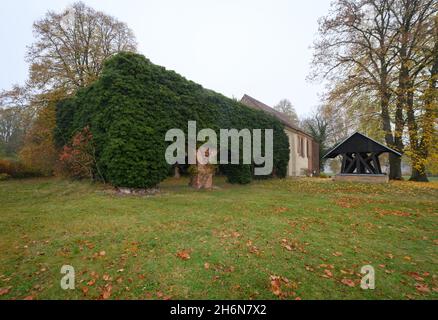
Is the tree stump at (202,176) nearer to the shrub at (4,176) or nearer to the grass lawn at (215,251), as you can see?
the grass lawn at (215,251)

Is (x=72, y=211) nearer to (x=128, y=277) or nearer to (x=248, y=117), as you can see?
(x=128, y=277)

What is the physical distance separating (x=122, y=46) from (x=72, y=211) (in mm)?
20460

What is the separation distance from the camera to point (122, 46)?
21016 mm

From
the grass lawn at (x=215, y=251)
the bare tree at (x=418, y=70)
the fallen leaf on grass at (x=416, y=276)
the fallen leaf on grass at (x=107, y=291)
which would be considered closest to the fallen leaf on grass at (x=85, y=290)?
the grass lawn at (x=215, y=251)

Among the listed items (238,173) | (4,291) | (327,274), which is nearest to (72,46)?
(238,173)

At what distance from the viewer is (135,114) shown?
9789 mm

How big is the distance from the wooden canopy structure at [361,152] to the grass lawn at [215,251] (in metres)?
8.31

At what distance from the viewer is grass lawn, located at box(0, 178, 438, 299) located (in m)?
2.97

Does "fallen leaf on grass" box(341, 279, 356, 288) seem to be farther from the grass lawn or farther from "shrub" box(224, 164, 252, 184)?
"shrub" box(224, 164, 252, 184)

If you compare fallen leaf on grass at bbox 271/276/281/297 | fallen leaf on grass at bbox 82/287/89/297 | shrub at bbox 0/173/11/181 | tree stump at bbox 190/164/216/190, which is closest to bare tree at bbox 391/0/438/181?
tree stump at bbox 190/164/216/190

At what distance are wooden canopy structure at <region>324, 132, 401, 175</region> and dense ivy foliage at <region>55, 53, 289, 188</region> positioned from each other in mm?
11113

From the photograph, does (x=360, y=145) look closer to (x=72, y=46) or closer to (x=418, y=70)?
(x=418, y=70)

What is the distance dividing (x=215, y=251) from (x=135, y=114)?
811cm
